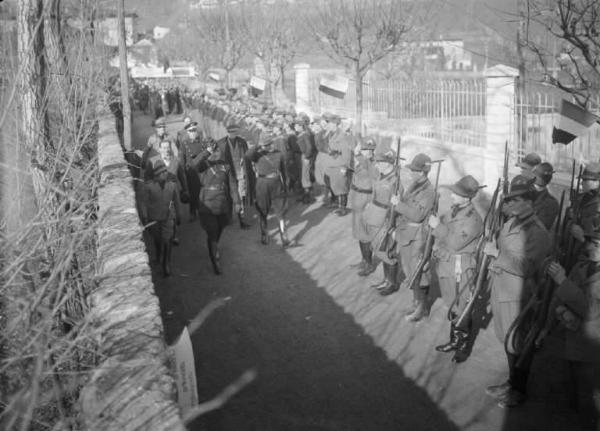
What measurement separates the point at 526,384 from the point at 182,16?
66.5 meters

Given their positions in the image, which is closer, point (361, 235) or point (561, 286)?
point (561, 286)

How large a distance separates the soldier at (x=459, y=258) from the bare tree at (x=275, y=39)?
25540mm

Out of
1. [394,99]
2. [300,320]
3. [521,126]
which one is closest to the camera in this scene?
[300,320]

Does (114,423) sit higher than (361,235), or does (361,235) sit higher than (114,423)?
(114,423)

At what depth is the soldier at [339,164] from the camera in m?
14.3

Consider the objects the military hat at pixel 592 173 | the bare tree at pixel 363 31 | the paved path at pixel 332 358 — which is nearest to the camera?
the paved path at pixel 332 358

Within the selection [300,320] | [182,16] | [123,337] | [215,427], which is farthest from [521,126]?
[182,16]

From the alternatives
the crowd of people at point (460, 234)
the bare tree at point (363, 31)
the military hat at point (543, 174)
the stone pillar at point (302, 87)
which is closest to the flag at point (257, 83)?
the bare tree at point (363, 31)

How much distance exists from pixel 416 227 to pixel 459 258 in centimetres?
107

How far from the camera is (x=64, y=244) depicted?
3.62 metres

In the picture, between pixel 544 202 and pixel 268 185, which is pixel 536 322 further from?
pixel 268 185

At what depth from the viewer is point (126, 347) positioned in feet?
12.1

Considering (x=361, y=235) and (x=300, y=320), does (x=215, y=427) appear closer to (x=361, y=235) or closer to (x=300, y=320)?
(x=300, y=320)

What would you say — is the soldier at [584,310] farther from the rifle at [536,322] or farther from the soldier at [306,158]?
the soldier at [306,158]
